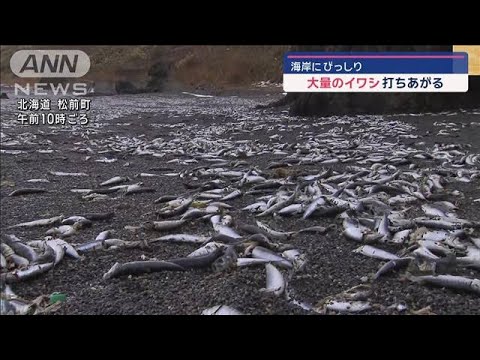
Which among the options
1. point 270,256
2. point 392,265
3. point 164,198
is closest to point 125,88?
point 164,198

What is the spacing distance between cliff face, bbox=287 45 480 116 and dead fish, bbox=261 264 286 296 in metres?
3.32

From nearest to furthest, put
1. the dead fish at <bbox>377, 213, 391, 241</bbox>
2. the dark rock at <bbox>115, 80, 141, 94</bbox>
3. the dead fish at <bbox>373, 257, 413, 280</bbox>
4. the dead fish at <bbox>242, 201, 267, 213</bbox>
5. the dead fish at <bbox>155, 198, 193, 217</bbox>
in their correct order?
the dead fish at <bbox>373, 257, 413, 280</bbox>
the dead fish at <bbox>377, 213, 391, 241</bbox>
the dead fish at <bbox>155, 198, 193, 217</bbox>
the dead fish at <bbox>242, 201, 267, 213</bbox>
the dark rock at <bbox>115, 80, 141, 94</bbox>

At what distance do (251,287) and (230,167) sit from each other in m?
2.43

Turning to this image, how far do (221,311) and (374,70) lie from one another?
186 cm

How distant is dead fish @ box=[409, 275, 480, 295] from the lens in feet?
8.94

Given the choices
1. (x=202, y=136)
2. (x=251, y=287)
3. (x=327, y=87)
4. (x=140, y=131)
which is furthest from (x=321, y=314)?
(x=140, y=131)

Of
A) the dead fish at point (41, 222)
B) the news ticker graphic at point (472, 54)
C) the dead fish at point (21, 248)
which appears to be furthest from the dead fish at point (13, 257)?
the news ticker graphic at point (472, 54)

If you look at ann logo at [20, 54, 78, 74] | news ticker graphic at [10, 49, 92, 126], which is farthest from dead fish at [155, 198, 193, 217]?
ann logo at [20, 54, 78, 74]

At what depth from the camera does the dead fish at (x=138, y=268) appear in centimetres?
293

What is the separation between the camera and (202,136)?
6227 millimetres

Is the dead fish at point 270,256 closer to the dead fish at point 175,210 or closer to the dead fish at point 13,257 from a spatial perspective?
the dead fish at point 175,210

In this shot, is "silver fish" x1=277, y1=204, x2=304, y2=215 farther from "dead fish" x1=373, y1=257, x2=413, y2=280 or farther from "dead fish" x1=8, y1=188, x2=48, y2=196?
"dead fish" x1=8, y1=188, x2=48, y2=196

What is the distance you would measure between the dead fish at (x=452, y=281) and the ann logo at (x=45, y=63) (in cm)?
248
